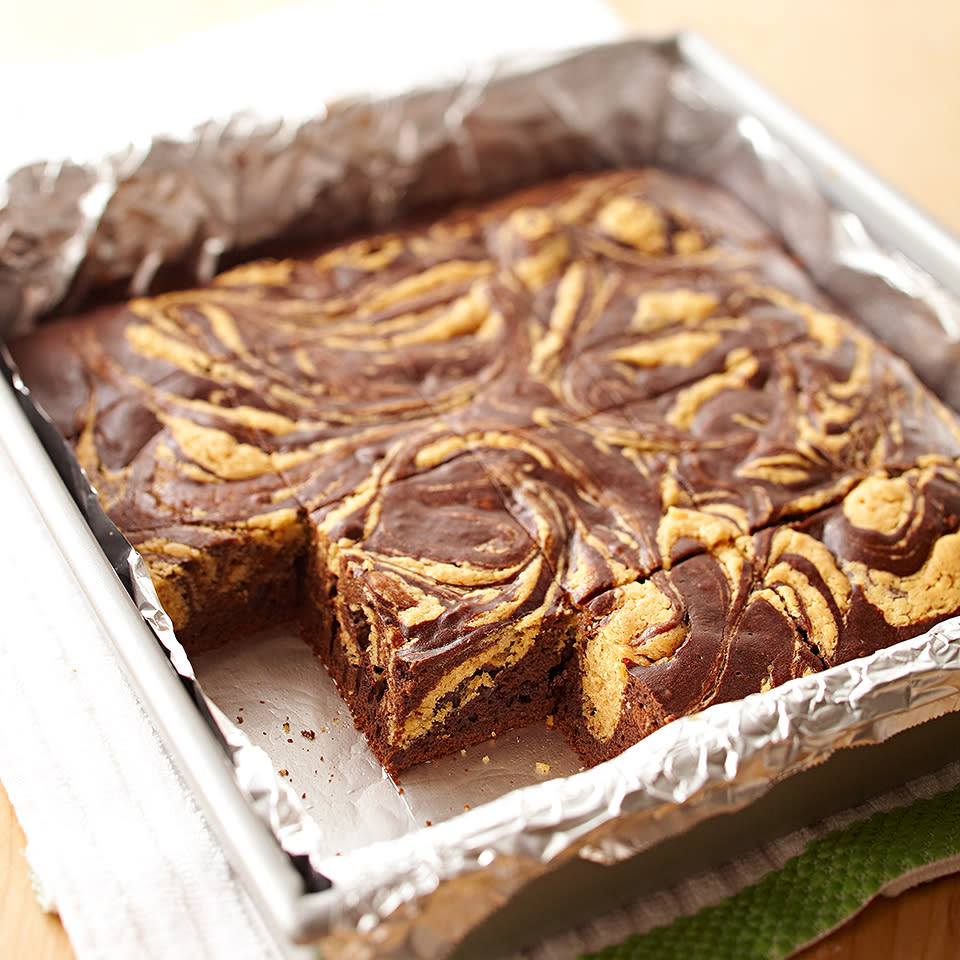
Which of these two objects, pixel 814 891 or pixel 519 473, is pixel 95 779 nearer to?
pixel 519 473

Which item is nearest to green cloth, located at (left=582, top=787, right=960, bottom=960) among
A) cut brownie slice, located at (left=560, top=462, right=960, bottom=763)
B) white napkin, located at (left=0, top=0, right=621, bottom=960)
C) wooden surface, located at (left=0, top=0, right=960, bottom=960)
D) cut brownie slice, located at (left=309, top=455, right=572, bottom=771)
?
cut brownie slice, located at (left=560, top=462, right=960, bottom=763)

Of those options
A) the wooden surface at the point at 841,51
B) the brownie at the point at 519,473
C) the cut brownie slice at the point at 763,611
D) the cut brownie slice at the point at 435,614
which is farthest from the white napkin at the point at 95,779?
the wooden surface at the point at 841,51

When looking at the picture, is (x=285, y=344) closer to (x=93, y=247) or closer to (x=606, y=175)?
(x=93, y=247)

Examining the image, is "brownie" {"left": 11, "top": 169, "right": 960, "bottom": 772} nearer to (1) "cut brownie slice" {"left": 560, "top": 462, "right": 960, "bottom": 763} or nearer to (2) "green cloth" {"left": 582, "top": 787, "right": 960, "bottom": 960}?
(1) "cut brownie slice" {"left": 560, "top": 462, "right": 960, "bottom": 763}

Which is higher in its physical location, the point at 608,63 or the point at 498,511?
the point at 608,63

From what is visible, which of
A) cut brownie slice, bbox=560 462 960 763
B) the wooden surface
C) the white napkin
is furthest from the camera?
the wooden surface

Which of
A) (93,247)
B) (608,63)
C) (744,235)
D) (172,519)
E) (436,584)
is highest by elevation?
(608,63)

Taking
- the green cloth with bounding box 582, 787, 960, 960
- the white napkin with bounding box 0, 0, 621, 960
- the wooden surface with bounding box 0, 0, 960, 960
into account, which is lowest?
the green cloth with bounding box 582, 787, 960, 960

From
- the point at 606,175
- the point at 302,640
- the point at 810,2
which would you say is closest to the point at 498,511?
the point at 302,640

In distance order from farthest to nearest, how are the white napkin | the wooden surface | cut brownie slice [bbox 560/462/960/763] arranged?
the wooden surface, cut brownie slice [bbox 560/462/960/763], the white napkin
